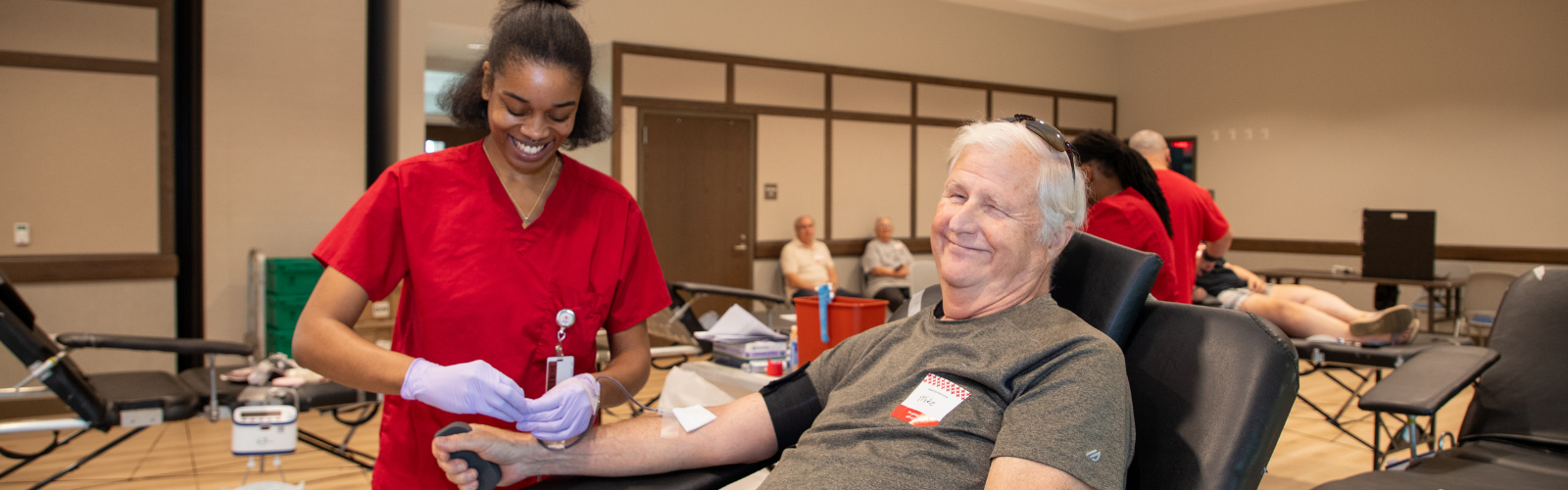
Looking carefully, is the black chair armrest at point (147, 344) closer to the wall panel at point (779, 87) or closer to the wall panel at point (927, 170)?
the wall panel at point (779, 87)

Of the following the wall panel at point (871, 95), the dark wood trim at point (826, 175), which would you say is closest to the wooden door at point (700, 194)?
the dark wood trim at point (826, 175)

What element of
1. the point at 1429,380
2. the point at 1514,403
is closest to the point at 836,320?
the point at 1429,380

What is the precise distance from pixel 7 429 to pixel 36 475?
0.98 meters

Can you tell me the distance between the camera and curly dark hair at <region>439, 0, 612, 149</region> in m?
1.34

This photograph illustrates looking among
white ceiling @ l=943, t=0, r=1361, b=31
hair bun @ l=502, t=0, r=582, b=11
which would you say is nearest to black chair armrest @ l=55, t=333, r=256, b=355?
hair bun @ l=502, t=0, r=582, b=11

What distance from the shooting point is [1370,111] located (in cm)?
742

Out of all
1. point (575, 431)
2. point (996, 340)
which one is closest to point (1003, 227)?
point (996, 340)

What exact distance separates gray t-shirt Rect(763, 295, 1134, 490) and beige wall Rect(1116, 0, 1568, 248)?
7.32 m

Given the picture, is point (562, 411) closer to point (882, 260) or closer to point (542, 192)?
point (542, 192)

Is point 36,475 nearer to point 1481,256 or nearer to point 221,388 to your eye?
point 221,388

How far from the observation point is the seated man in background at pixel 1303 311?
344cm

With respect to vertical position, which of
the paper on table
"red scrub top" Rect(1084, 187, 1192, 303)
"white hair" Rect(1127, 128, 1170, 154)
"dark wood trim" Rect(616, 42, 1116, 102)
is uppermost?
"dark wood trim" Rect(616, 42, 1116, 102)

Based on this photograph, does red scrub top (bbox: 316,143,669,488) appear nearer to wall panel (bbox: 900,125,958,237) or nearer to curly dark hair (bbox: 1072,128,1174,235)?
curly dark hair (bbox: 1072,128,1174,235)

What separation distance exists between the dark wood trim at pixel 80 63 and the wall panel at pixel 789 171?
144 inches
